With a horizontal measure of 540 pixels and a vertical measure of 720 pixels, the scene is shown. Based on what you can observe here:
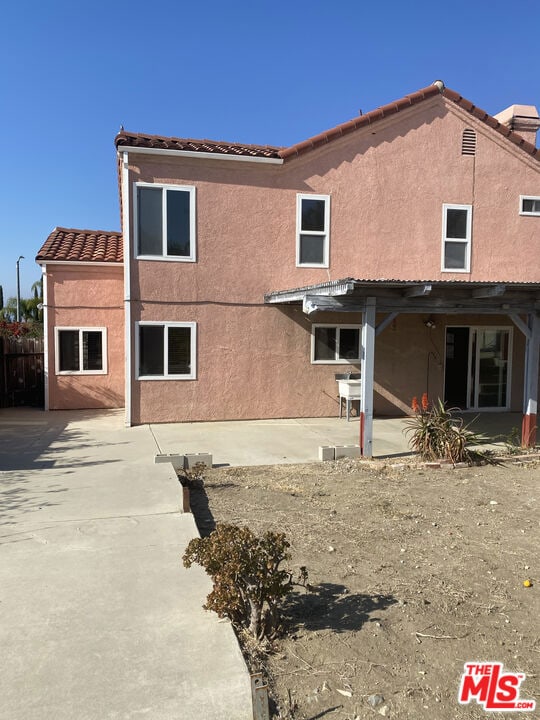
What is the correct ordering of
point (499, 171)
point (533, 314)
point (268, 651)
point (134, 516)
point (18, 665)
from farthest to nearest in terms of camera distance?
point (499, 171), point (533, 314), point (134, 516), point (268, 651), point (18, 665)

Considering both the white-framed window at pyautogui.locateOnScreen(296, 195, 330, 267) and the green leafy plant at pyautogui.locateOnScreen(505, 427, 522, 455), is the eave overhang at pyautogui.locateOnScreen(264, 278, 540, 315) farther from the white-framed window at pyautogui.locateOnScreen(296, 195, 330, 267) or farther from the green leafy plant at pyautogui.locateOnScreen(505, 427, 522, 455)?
the white-framed window at pyautogui.locateOnScreen(296, 195, 330, 267)

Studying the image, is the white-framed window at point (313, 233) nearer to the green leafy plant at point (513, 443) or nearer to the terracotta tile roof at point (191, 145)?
the terracotta tile roof at point (191, 145)

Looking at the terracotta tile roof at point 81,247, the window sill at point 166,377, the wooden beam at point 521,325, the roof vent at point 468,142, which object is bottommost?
the window sill at point 166,377

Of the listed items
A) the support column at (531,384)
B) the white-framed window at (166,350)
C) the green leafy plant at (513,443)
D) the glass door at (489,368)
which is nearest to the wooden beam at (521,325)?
the support column at (531,384)

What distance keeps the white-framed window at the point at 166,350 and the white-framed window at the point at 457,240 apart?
6520 millimetres

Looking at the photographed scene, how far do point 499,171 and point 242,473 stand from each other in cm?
1034

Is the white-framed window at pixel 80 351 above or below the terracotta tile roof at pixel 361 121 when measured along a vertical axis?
below

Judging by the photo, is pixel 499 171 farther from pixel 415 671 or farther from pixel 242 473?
pixel 415 671

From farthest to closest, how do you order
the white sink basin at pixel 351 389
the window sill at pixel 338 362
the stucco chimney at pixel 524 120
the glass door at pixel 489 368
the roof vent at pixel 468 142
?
the stucco chimney at pixel 524 120, the glass door at pixel 489 368, the roof vent at pixel 468 142, the window sill at pixel 338 362, the white sink basin at pixel 351 389

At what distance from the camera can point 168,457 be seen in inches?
318

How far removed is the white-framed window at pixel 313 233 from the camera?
12.3 metres

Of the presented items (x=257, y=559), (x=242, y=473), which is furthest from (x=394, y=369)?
(x=257, y=559)

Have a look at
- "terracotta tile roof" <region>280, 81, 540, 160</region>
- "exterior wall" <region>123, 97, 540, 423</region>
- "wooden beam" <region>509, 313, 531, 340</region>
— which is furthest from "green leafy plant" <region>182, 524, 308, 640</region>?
"terracotta tile roof" <region>280, 81, 540, 160</region>

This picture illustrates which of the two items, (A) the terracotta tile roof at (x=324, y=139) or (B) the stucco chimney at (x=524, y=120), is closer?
(A) the terracotta tile roof at (x=324, y=139)
